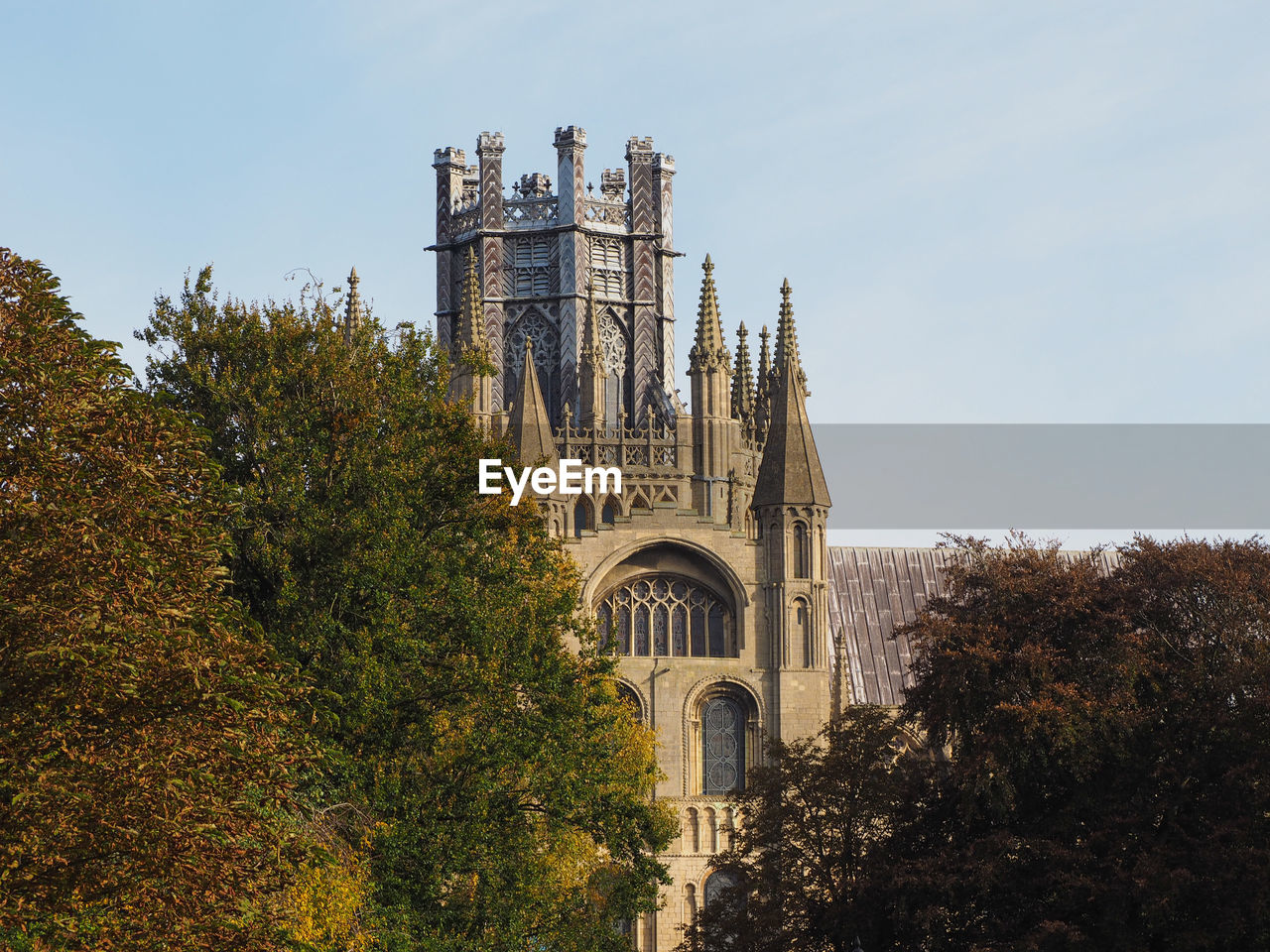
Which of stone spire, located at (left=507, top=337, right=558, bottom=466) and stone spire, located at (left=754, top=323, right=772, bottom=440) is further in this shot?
stone spire, located at (left=754, top=323, right=772, bottom=440)

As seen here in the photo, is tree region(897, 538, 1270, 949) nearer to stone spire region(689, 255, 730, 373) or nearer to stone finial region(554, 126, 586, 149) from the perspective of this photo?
stone spire region(689, 255, 730, 373)

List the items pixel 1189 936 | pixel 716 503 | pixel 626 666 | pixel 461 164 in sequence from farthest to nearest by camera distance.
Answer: pixel 461 164 < pixel 716 503 < pixel 626 666 < pixel 1189 936

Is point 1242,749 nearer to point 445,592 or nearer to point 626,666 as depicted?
point 445,592

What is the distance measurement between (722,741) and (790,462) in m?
8.27

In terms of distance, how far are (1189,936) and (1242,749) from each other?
3.53 metres

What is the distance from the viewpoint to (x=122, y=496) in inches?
698

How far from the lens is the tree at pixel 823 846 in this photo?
112 feet

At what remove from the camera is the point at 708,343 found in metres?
65.7

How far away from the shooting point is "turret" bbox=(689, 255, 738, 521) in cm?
6619

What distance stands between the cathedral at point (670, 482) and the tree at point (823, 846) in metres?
1.84

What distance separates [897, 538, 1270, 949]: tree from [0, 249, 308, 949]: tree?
1703cm

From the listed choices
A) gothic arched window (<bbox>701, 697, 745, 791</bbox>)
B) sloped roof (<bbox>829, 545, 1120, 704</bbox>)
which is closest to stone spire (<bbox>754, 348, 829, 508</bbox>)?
gothic arched window (<bbox>701, 697, 745, 791</bbox>)

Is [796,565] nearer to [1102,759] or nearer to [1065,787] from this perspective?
[1065,787]

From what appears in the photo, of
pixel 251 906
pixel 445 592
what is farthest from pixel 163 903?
pixel 445 592
